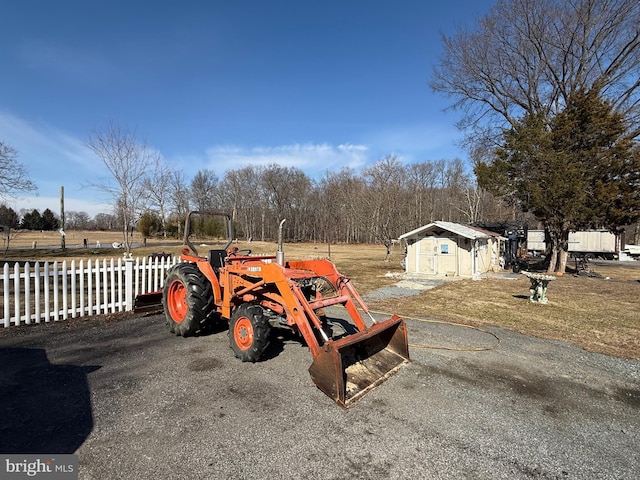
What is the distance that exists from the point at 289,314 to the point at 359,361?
1.02 metres

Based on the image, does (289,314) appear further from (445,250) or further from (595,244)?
(595,244)

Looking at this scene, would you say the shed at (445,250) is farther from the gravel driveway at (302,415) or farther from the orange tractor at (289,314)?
the orange tractor at (289,314)

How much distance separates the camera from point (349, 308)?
4.74 m

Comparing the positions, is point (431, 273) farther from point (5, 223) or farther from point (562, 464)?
point (5, 223)

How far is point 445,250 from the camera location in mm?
16750

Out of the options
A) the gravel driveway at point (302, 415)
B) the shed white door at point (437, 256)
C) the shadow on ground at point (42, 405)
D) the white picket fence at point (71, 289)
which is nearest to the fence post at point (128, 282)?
the white picket fence at point (71, 289)

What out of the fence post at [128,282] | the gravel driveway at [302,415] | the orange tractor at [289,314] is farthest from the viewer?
the fence post at [128,282]

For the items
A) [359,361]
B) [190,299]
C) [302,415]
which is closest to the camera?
[302,415]

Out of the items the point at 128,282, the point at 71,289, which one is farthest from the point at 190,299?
the point at 71,289

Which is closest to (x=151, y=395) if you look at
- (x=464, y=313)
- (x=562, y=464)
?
(x=562, y=464)

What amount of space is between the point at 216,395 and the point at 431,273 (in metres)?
14.8

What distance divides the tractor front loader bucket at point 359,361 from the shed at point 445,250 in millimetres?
12328

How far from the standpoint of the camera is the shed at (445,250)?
16.2 metres

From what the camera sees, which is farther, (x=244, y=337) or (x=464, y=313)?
(x=464, y=313)
